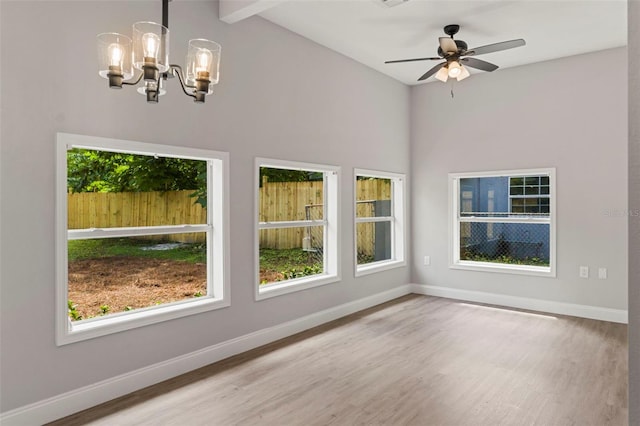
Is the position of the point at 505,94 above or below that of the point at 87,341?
above

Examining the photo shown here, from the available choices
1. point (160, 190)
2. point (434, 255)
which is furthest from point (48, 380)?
point (434, 255)

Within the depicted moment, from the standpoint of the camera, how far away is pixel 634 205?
2.49 feet

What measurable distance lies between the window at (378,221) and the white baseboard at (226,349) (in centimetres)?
46

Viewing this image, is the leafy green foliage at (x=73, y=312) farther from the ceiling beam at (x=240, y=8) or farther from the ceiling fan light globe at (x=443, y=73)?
the ceiling fan light globe at (x=443, y=73)

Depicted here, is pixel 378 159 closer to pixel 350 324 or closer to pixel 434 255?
pixel 434 255

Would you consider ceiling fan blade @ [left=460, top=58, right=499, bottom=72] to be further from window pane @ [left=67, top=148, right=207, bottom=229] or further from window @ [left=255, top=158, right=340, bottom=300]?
window pane @ [left=67, top=148, right=207, bottom=229]

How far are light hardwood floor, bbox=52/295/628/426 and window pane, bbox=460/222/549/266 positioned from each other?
114 cm

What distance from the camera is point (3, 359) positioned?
254cm

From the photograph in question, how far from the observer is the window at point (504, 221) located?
5.54 meters

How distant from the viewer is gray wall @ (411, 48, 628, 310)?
195 inches

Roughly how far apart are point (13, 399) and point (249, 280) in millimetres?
1928

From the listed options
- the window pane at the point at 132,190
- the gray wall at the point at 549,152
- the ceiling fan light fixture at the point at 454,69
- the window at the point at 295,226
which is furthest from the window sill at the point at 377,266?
the ceiling fan light fixture at the point at 454,69

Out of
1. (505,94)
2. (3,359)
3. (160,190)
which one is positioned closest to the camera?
(3,359)

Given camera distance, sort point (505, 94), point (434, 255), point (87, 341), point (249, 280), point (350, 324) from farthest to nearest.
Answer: point (434, 255)
point (505, 94)
point (350, 324)
point (249, 280)
point (87, 341)
